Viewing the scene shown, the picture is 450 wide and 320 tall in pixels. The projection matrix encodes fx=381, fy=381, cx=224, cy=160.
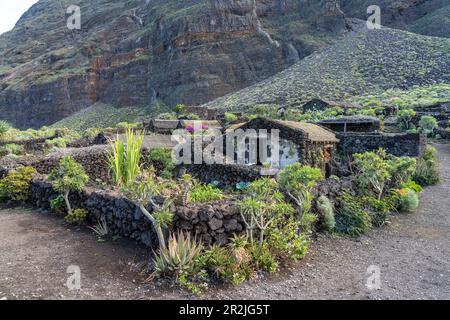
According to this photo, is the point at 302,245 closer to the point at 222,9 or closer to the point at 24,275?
the point at 24,275

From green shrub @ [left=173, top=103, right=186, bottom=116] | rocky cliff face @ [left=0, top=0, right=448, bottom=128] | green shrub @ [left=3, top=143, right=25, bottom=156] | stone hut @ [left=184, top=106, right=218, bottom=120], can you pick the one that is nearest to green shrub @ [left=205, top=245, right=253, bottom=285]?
green shrub @ [left=3, top=143, right=25, bottom=156]

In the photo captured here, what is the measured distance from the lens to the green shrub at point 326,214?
30.0 feet

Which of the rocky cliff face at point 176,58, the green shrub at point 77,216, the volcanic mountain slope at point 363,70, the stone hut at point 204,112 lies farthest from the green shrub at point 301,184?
the rocky cliff face at point 176,58

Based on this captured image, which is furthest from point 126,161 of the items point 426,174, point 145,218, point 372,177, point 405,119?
point 405,119

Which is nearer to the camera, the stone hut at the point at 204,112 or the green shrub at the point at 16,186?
the green shrub at the point at 16,186

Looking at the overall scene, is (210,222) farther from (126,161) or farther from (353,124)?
(353,124)

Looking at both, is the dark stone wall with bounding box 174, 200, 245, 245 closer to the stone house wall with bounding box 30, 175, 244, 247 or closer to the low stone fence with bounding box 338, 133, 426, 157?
the stone house wall with bounding box 30, 175, 244, 247

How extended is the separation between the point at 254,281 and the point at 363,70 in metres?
56.8

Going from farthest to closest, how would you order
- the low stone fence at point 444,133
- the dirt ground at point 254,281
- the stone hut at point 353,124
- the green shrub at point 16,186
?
the low stone fence at point 444,133
the stone hut at point 353,124
the green shrub at point 16,186
the dirt ground at point 254,281

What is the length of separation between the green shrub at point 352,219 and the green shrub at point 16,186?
943 cm

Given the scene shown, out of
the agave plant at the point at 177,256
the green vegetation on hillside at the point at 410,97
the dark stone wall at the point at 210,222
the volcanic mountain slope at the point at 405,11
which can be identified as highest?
the volcanic mountain slope at the point at 405,11

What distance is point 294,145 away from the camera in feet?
46.1

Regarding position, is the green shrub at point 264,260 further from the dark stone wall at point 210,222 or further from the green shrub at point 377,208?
the green shrub at point 377,208

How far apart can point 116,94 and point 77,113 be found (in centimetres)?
1013
